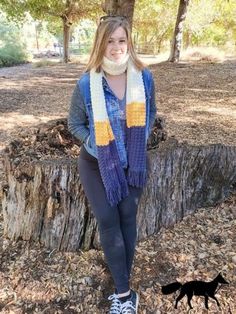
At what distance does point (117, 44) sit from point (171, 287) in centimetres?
161

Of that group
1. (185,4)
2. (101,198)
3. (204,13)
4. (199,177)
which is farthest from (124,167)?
(204,13)

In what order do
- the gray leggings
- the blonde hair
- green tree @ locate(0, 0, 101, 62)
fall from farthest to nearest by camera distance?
1. green tree @ locate(0, 0, 101, 62)
2. the gray leggings
3. the blonde hair

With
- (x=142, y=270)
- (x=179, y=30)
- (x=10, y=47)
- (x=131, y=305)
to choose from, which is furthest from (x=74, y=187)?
(x=10, y=47)

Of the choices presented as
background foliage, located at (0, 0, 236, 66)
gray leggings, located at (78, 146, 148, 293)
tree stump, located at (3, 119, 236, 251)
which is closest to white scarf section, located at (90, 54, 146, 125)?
gray leggings, located at (78, 146, 148, 293)

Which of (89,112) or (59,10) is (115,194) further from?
(59,10)

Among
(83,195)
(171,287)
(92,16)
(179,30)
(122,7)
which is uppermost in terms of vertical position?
(92,16)

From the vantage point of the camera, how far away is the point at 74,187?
262 cm

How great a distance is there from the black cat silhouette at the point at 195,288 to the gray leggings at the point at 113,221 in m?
0.36

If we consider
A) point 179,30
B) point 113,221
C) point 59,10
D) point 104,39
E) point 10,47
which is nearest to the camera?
point 104,39

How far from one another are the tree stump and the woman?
0.41 m

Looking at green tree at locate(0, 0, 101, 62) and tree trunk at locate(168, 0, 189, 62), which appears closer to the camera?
tree trunk at locate(168, 0, 189, 62)

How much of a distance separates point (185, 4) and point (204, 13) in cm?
819

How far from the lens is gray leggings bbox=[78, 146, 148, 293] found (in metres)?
2.24

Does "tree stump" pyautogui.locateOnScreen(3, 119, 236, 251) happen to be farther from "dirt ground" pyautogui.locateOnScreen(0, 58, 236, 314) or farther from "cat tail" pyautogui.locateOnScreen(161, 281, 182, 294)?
"cat tail" pyautogui.locateOnScreen(161, 281, 182, 294)
